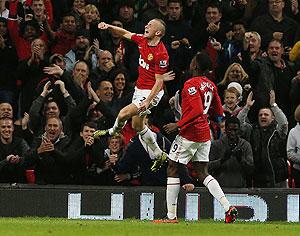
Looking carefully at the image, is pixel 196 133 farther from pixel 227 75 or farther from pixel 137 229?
pixel 227 75

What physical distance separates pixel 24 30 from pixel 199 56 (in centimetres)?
629

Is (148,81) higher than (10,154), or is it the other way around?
(148,81)

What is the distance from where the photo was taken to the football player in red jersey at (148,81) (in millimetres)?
16719

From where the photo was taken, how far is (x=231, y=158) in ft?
60.4

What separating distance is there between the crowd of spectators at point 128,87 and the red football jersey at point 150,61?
1234mm

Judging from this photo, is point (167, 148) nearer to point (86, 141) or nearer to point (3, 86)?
point (86, 141)

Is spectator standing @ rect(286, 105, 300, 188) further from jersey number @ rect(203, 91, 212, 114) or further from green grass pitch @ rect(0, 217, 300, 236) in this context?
jersey number @ rect(203, 91, 212, 114)

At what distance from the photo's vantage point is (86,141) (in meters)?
18.5

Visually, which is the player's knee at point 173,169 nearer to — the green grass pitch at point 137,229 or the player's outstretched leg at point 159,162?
the green grass pitch at point 137,229

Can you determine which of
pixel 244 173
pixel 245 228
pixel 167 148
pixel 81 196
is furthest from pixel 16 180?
pixel 245 228

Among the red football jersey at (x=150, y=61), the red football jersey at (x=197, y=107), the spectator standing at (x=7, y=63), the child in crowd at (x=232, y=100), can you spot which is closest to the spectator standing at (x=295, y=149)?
the child in crowd at (x=232, y=100)

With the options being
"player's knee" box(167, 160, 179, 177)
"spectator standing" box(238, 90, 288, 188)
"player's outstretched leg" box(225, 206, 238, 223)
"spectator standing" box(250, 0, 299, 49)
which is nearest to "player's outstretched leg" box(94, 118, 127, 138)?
"player's knee" box(167, 160, 179, 177)

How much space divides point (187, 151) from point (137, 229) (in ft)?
5.79

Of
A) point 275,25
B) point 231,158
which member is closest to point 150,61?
point 231,158
